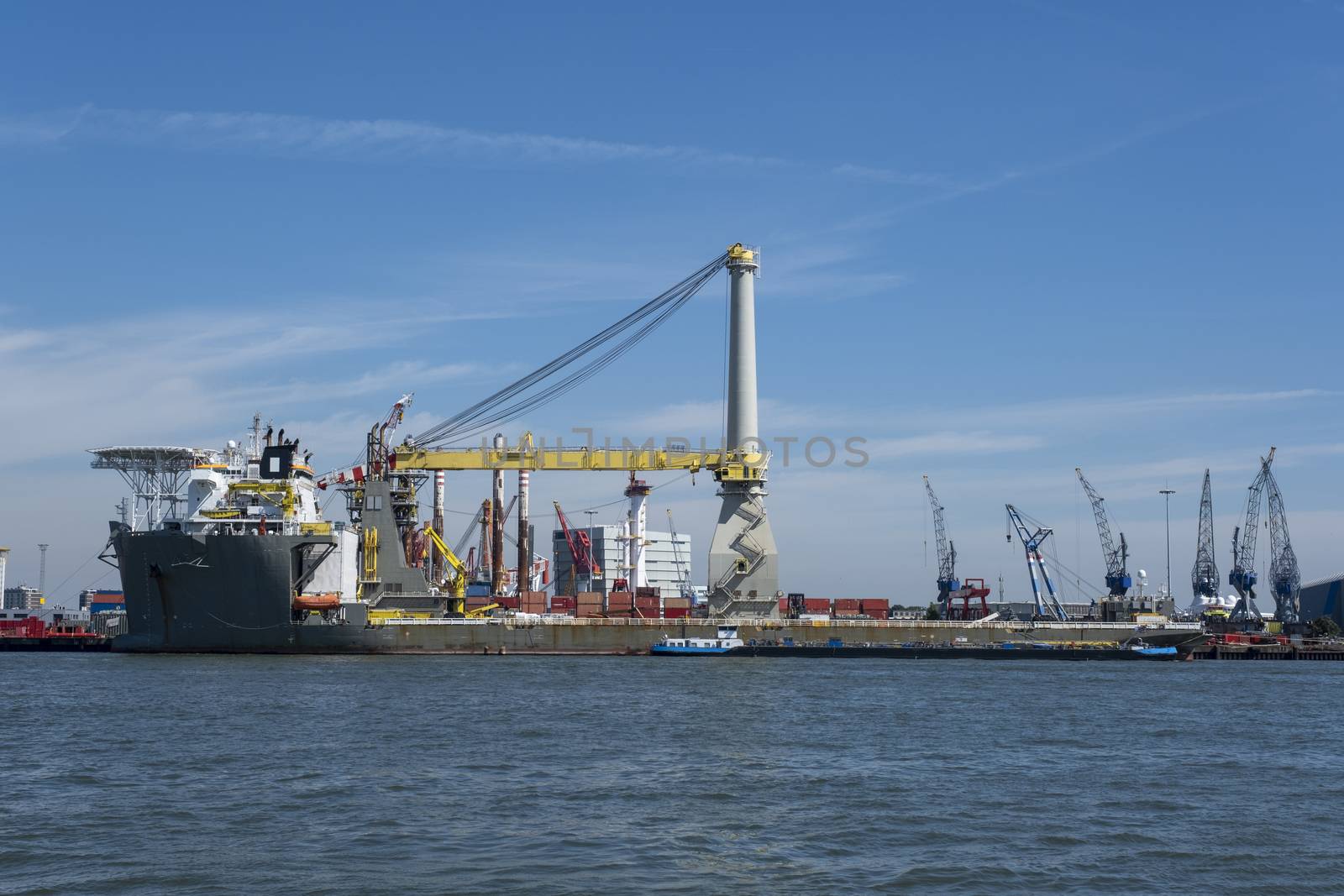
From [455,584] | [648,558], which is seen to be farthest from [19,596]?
[455,584]

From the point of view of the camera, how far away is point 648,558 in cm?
16675

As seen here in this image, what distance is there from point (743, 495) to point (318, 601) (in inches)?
847

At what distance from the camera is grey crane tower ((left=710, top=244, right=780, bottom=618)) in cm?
6278

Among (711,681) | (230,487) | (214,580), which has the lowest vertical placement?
(711,681)

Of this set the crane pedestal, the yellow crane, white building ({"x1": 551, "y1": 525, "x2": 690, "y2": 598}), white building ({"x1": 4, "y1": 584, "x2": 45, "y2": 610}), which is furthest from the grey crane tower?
white building ({"x1": 4, "y1": 584, "x2": 45, "y2": 610})

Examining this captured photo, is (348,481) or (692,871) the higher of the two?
(348,481)

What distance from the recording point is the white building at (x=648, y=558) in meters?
155

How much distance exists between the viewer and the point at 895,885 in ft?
50.4

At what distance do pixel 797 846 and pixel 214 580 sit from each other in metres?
44.1

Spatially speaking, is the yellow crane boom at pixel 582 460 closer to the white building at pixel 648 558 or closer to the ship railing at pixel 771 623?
the ship railing at pixel 771 623

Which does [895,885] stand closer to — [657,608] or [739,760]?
[739,760]

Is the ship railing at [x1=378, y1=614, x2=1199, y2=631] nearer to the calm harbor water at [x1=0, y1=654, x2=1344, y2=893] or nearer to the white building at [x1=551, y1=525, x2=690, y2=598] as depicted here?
the calm harbor water at [x1=0, y1=654, x2=1344, y2=893]

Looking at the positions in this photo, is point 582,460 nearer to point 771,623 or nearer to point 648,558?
point 771,623

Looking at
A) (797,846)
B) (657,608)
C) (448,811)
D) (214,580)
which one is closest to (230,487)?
(214,580)
